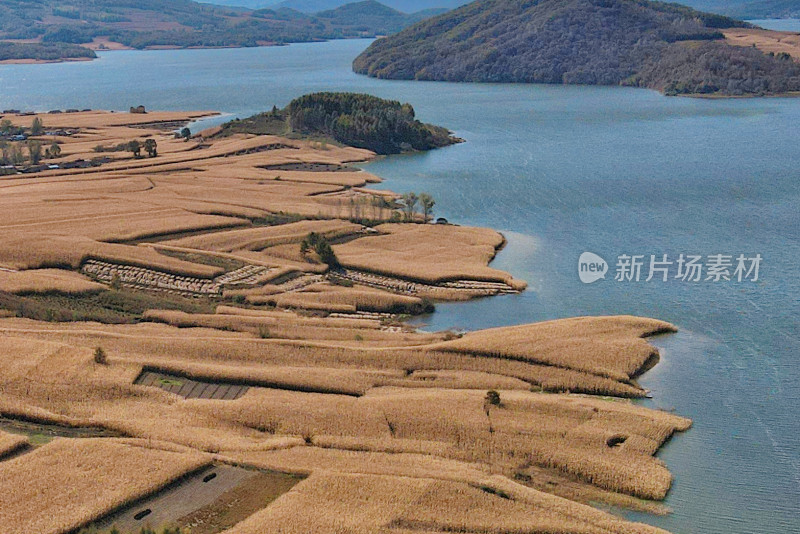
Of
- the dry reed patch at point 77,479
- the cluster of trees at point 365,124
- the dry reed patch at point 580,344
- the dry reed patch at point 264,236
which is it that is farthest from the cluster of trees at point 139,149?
the dry reed patch at point 77,479

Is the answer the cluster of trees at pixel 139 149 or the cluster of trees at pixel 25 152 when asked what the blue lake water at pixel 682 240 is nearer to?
the cluster of trees at pixel 139 149

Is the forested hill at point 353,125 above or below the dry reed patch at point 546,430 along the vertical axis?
above

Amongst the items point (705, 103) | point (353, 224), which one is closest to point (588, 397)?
point (353, 224)

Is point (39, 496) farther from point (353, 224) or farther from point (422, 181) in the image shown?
point (422, 181)

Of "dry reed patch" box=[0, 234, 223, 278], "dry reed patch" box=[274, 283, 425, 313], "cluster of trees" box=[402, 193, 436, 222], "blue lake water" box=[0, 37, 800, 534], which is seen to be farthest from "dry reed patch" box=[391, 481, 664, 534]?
"cluster of trees" box=[402, 193, 436, 222]

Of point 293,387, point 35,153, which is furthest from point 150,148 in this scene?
point 293,387

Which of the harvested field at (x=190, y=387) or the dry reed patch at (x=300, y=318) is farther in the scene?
the dry reed patch at (x=300, y=318)

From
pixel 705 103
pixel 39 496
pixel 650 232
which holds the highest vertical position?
pixel 705 103
